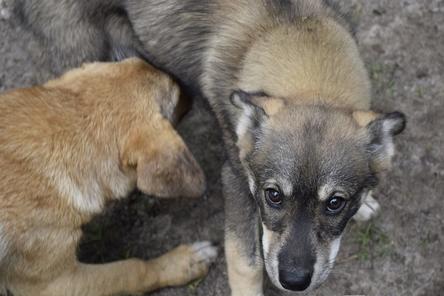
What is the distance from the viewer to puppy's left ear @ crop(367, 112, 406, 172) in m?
2.95

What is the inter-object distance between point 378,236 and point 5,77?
2943 mm

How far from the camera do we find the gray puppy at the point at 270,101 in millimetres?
2855

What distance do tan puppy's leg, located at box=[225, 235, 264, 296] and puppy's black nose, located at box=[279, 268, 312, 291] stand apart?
25.4 inches

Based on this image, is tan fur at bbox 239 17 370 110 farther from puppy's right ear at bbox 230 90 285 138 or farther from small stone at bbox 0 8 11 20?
small stone at bbox 0 8 11 20

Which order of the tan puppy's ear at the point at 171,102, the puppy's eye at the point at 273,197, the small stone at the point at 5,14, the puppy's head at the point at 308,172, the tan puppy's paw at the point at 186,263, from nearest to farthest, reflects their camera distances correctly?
the puppy's head at the point at 308,172 < the puppy's eye at the point at 273,197 < the tan puppy's ear at the point at 171,102 < the tan puppy's paw at the point at 186,263 < the small stone at the point at 5,14

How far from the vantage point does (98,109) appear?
3143 millimetres

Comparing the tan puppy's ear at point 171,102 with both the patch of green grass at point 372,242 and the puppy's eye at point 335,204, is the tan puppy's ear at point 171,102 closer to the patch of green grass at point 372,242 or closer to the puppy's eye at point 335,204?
the puppy's eye at point 335,204

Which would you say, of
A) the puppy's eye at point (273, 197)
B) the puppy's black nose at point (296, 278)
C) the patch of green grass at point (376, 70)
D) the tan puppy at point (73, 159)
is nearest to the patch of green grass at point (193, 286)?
the tan puppy at point (73, 159)

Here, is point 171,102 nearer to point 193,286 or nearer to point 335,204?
point 335,204

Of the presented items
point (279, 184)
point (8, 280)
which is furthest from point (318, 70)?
point (8, 280)

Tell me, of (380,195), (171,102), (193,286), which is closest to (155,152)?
(171,102)

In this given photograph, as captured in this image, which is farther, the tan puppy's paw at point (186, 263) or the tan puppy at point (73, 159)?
the tan puppy's paw at point (186, 263)

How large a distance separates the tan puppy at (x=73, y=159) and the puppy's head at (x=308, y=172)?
45cm

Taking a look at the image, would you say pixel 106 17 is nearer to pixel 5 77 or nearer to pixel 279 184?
pixel 5 77
